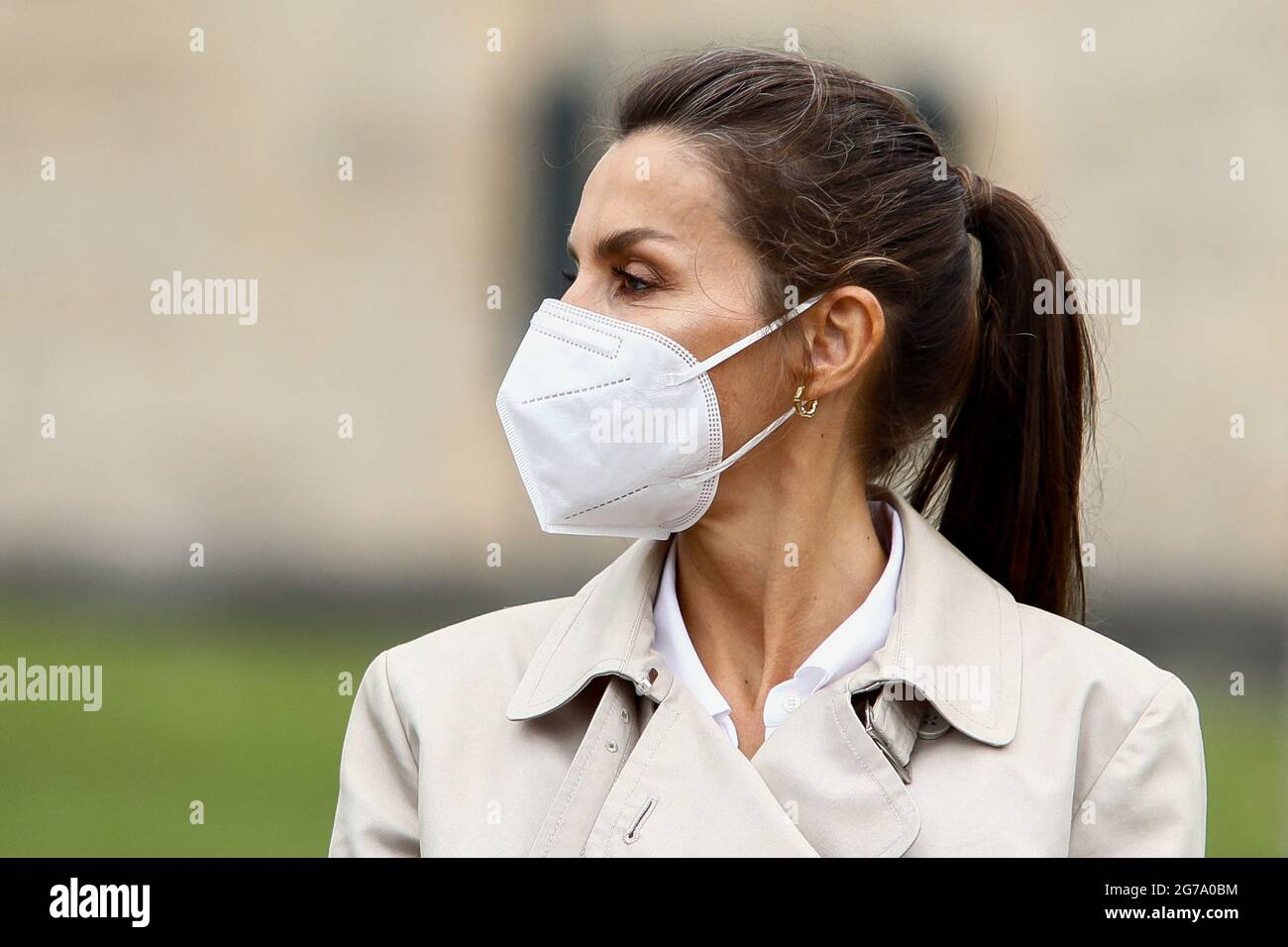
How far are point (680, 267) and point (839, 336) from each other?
0.30 meters

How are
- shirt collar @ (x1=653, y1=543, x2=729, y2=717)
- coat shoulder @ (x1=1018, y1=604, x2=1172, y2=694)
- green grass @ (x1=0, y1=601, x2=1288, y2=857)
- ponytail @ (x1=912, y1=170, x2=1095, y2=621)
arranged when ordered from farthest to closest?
green grass @ (x1=0, y1=601, x2=1288, y2=857) < ponytail @ (x1=912, y1=170, x2=1095, y2=621) < shirt collar @ (x1=653, y1=543, x2=729, y2=717) < coat shoulder @ (x1=1018, y1=604, x2=1172, y2=694)

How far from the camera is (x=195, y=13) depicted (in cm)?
911

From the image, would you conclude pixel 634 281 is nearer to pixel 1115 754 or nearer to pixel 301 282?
pixel 1115 754

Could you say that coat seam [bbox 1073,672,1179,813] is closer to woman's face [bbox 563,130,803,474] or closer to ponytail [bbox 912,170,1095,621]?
ponytail [bbox 912,170,1095,621]

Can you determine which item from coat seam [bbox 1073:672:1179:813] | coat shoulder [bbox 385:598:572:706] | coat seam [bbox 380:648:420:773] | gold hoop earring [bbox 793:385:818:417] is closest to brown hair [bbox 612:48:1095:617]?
gold hoop earring [bbox 793:385:818:417]

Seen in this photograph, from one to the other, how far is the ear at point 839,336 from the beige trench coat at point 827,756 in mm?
328

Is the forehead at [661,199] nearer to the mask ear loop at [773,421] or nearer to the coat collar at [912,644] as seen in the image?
the mask ear loop at [773,421]

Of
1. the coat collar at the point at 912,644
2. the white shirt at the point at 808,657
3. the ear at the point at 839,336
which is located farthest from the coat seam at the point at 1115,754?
the ear at the point at 839,336

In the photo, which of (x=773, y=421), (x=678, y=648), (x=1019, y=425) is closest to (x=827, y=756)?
(x=678, y=648)

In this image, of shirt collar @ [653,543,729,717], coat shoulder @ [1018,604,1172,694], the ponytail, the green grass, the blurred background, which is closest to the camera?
coat shoulder @ [1018,604,1172,694]

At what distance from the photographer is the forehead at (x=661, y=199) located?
252 cm

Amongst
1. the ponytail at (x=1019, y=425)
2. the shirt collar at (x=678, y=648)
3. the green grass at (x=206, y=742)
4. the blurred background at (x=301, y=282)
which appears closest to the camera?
→ the shirt collar at (x=678, y=648)

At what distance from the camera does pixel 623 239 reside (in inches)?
99.0

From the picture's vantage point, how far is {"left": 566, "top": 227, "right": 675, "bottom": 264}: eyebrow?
2.50 metres
